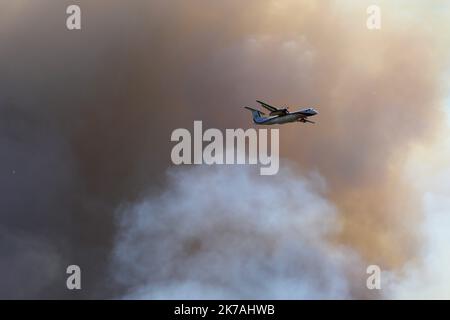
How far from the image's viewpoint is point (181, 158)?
147 metres

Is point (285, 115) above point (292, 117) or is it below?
above

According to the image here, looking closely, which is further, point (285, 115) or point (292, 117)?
point (285, 115)
